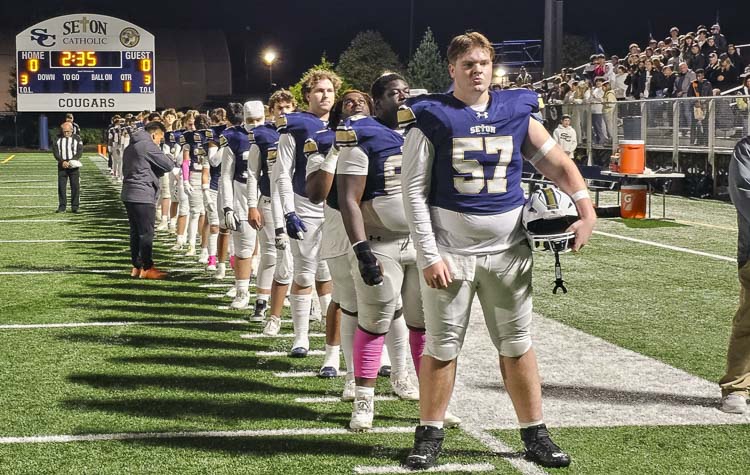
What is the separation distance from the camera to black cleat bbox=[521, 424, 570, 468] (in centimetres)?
517

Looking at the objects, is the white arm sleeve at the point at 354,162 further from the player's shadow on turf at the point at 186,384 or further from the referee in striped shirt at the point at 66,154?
the referee in striped shirt at the point at 66,154

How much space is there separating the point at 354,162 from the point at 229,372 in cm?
217

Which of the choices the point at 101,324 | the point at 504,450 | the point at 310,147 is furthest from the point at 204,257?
the point at 504,450

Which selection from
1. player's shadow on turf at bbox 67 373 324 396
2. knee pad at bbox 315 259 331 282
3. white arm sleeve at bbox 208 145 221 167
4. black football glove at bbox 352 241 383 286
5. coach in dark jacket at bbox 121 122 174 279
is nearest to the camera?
black football glove at bbox 352 241 383 286

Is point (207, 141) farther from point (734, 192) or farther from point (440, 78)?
point (440, 78)

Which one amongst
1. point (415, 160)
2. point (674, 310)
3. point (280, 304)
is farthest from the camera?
point (674, 310)

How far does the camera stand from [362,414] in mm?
5883

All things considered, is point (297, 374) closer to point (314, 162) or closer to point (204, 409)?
point (204, 409)

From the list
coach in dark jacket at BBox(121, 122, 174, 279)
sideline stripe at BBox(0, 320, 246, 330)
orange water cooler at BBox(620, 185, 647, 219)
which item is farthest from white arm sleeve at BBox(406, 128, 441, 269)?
orange water cooler at BBox(620, 185, 647, 219)

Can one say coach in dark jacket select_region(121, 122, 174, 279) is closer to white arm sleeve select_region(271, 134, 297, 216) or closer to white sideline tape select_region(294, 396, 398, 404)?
white arm sleeve select_region(271, 134, 297, 216)

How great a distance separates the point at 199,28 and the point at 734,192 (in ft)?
311

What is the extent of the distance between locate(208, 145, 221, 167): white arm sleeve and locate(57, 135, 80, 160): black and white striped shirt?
32.7ft

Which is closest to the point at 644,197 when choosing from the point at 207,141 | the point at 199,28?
the point at 207,141

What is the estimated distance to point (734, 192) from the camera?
624 centimetres
